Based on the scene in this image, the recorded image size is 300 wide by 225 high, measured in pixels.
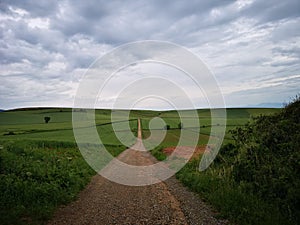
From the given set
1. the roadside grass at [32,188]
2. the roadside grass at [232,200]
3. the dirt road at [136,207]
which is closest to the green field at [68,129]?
the roadside grass at [232,200]

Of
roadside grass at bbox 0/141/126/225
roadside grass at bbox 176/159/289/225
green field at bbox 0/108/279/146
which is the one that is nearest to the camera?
roadside grass at bbox 176/159/289/225

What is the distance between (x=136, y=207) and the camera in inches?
365

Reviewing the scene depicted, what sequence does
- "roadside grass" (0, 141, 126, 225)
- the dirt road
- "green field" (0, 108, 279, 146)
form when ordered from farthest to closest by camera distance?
"green field" (0, 108, 279, 146) < "roadside grass" (0, 141, 126, 225) < the dirt road

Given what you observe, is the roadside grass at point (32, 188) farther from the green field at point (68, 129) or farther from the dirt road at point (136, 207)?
the green field at point (68, 129)

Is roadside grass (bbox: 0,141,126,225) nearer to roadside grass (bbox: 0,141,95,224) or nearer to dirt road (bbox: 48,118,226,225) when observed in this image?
roadside grass (bbox: 0,141,95,224)

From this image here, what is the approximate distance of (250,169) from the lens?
11.4 metres

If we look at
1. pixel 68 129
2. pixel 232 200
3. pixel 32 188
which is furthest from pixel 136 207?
pixel 68 129

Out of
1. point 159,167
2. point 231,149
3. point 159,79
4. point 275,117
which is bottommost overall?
point 159,167

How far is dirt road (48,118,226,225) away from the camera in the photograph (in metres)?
7.97

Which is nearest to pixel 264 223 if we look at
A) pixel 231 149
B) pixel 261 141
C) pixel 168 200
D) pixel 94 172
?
pixel 168 200

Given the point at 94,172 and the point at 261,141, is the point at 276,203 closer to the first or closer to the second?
the point at 261,141

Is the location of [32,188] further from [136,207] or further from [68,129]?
[68,129]

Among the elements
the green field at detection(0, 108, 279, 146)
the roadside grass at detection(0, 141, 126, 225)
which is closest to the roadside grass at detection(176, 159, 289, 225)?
the roadside grass at detection(0, 141, 126, 225)

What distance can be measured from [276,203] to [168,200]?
3.66 meters
